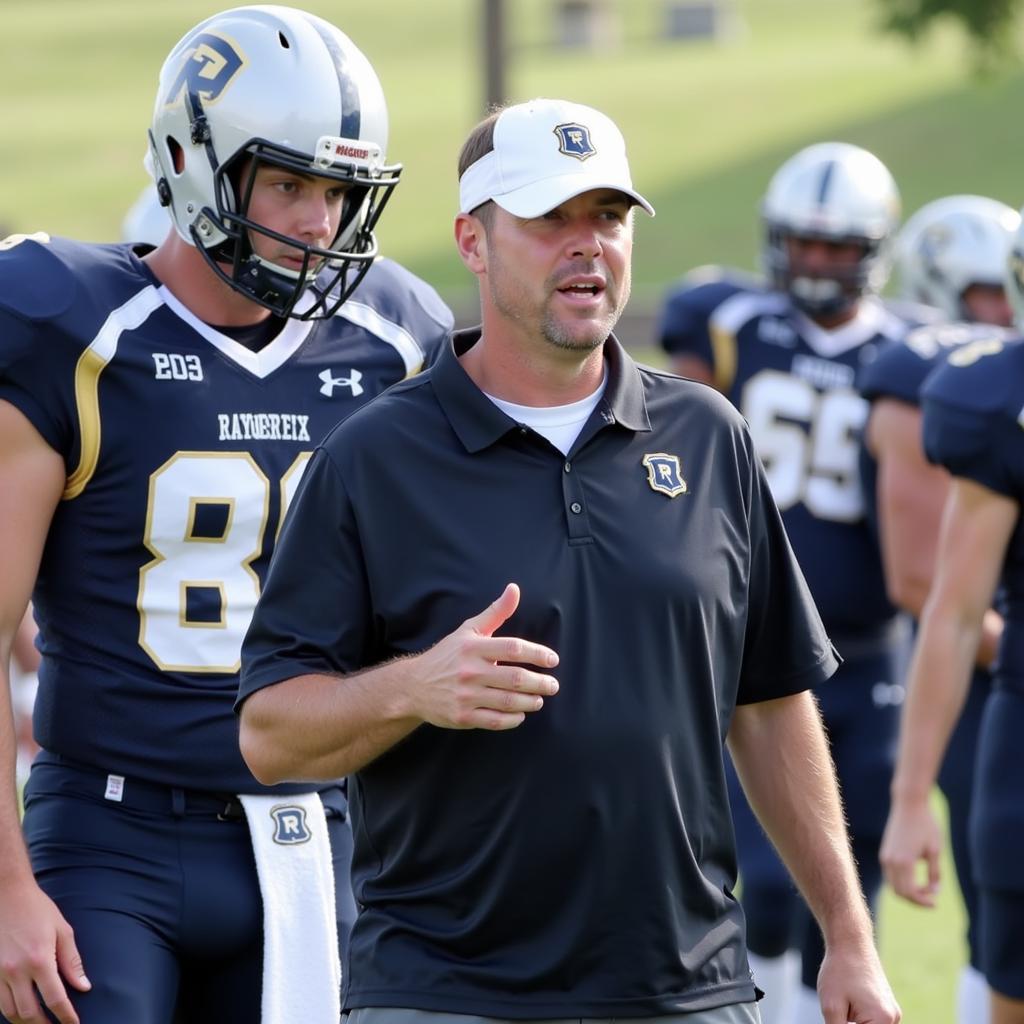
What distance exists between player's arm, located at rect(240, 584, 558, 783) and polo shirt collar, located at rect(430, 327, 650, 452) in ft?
1.05

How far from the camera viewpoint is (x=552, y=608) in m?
2.81

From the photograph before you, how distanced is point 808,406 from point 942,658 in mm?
1868

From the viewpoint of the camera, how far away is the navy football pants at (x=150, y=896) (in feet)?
10.6

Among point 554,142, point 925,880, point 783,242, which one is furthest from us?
point 783,242

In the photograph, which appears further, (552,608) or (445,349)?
(445,349)

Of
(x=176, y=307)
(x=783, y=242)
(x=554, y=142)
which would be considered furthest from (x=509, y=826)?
(x=783, y=242)

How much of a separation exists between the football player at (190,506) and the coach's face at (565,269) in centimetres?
57

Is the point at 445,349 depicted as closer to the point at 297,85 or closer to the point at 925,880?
the point at 297,85

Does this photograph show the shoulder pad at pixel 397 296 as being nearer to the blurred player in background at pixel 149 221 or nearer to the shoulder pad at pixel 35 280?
the shoulder pad at pixel 35 280

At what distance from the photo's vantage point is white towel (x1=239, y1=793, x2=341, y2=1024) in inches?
135

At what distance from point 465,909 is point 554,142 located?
3.66 feet

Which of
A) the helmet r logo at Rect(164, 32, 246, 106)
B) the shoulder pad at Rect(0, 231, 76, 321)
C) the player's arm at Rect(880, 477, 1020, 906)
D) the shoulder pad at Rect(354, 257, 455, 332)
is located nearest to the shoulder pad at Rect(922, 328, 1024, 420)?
the player's arm at Rect(880, 477, 1020, 906)

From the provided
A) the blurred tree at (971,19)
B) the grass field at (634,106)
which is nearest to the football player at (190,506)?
the grass field at (634,106)

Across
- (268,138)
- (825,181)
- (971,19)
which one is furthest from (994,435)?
(971,19)
